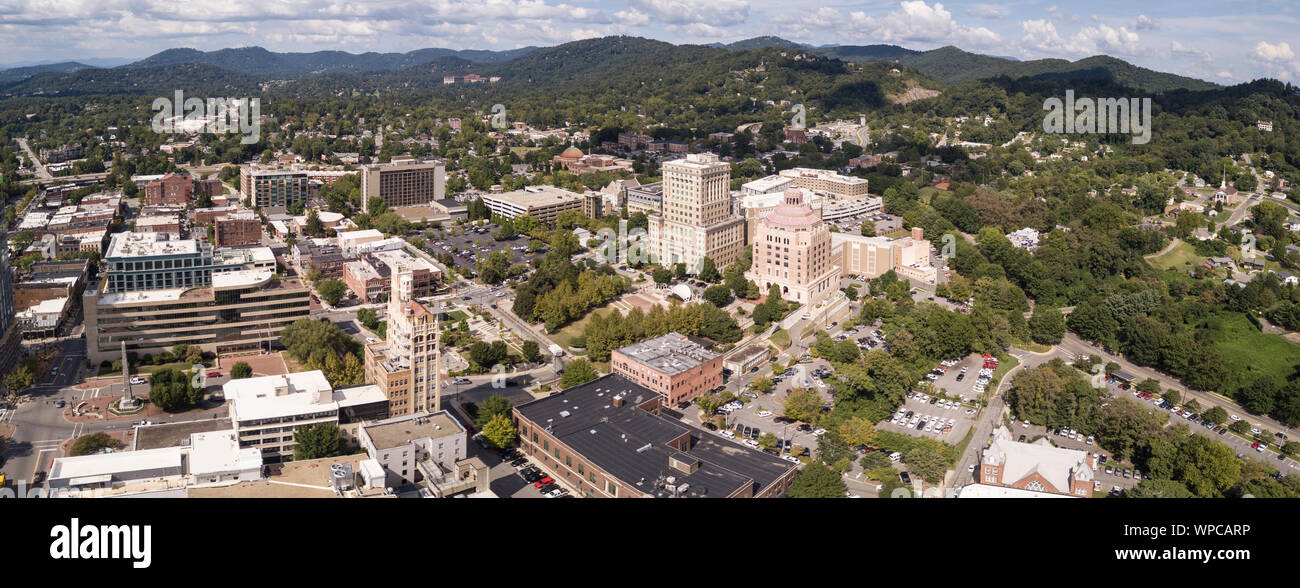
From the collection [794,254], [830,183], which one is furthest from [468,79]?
[794,254]

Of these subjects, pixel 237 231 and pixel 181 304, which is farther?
pixel 237 231

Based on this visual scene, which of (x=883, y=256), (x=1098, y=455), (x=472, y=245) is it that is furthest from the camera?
(x=472, y=245)

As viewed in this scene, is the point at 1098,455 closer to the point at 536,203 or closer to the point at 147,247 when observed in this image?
the point at 147,247

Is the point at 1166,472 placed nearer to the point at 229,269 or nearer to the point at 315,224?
the point at 229,269

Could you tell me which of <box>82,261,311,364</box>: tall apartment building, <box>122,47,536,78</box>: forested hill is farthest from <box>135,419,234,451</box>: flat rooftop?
<box>122,47,536,78</box>: forested hill

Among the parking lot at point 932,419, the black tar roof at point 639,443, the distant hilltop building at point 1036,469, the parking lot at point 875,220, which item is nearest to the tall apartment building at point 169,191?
the parking lot at point 875,220
